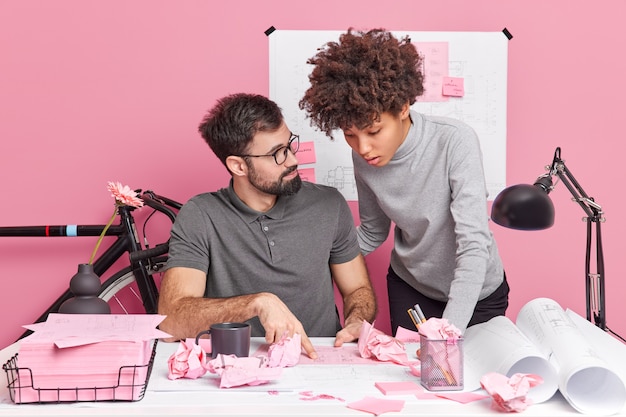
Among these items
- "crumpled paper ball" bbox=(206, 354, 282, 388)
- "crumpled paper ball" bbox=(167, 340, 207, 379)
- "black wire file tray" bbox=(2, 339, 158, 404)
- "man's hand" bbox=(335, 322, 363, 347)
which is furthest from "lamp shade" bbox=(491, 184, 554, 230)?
"black wire file tray" bbox=(2, 339, 158, 404)

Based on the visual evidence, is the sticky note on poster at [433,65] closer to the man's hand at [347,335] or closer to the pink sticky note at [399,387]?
the man's hand at [347,335]

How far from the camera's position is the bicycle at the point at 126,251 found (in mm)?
2674

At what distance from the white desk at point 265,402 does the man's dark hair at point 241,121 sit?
3.05 feet

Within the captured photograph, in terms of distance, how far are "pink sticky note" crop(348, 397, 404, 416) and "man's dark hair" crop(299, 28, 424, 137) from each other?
775 mm

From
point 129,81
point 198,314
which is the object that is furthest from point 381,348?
point 129,81

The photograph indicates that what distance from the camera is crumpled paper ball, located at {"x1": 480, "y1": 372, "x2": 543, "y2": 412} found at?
1.20 meters

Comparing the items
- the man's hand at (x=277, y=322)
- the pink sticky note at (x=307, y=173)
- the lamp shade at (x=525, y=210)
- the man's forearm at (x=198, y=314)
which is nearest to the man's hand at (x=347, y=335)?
the man's hand at (x=277, y=322)

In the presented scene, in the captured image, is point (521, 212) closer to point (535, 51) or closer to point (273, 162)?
point (273, 162)

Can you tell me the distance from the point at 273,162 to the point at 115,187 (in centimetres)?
68

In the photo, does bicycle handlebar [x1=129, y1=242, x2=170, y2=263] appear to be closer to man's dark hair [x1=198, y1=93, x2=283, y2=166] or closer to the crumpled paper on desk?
man's dark hair [x1=198, y1=93, x2=283, y2=166]

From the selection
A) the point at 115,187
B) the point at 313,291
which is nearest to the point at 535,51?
the point at 313,291

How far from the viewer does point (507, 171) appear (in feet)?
9.62

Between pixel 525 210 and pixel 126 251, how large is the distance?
1.69 meters

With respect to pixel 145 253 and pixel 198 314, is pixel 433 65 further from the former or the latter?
pixel 198 314
